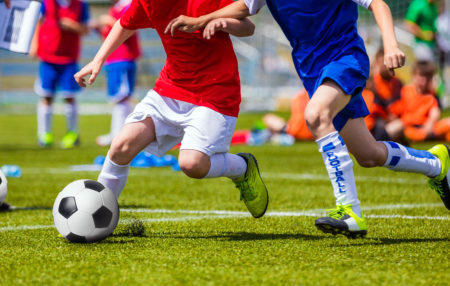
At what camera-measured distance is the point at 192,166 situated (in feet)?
12.8

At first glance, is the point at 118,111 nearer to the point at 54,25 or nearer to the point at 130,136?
the point at 54,25

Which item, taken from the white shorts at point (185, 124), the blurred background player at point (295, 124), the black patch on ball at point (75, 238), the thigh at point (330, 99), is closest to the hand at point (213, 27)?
the white shorts at point (185, 124)

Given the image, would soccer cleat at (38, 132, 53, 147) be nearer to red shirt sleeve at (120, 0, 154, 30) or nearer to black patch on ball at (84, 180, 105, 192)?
red shirt sleeve at (120, 0, 154, 30)

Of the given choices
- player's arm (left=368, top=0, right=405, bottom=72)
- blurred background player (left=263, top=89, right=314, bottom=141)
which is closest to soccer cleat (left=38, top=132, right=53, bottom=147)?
blurred background player (left=263, top=89, right=314, bottom=141)

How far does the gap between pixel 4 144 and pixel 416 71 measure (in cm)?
650

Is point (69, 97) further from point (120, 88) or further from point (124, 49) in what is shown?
point (124, 49)

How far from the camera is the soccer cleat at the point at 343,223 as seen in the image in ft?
11.0

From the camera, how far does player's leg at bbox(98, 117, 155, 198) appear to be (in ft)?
12.8

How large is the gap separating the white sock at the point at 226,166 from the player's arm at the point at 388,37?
122cm

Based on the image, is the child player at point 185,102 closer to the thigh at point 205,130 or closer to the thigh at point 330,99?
the thigh at point 205,130

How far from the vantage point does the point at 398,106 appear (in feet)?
33.5

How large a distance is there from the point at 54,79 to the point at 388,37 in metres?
8.22

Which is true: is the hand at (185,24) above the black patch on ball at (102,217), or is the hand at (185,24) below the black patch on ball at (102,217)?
above

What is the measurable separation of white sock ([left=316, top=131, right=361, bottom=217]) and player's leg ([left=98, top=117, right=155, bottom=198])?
3.38 feet
